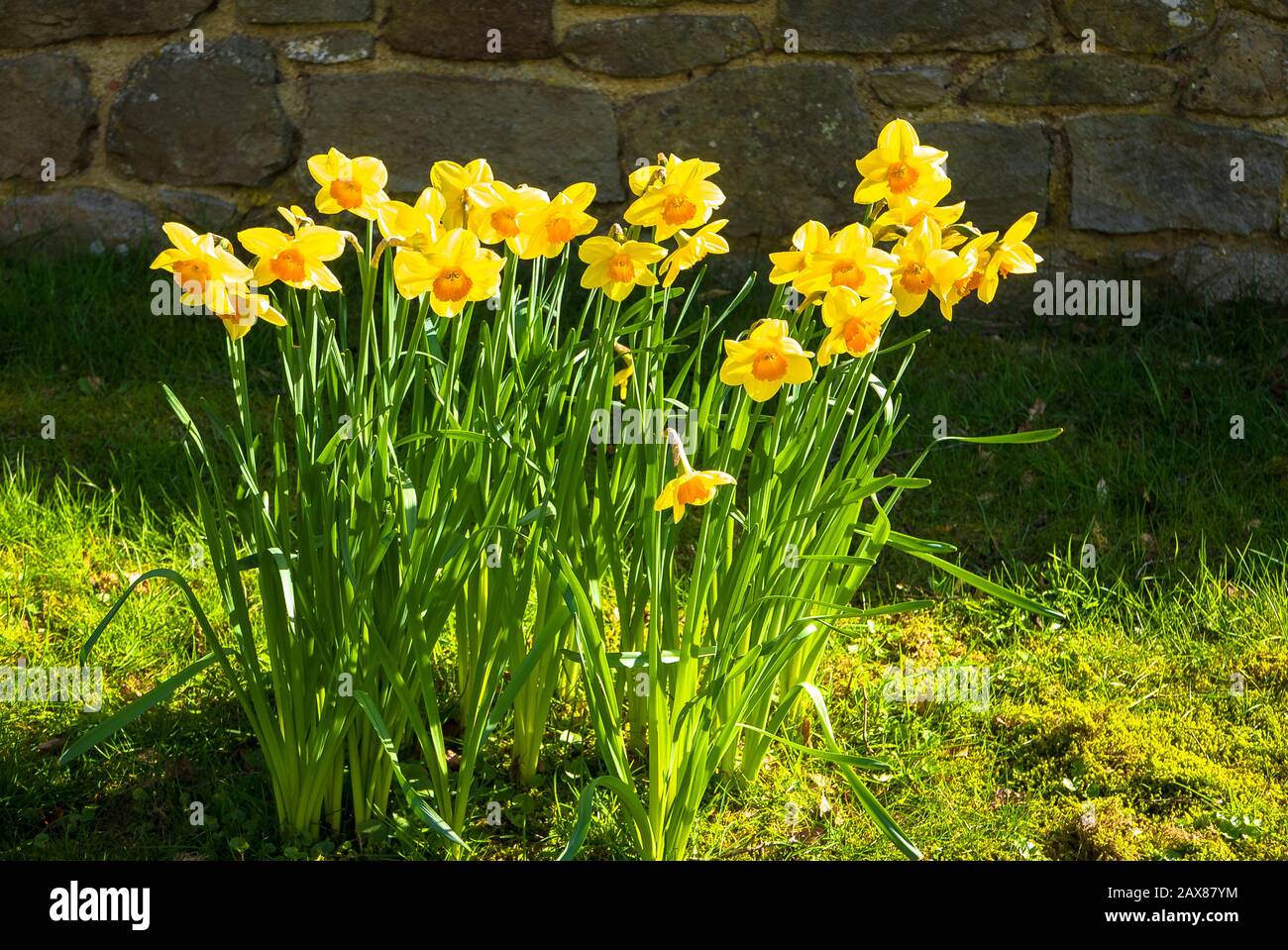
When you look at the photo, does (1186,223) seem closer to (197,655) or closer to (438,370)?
(438,370)

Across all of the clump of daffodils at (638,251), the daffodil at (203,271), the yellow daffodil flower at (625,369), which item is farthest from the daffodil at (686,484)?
the daffodil at (203,271)

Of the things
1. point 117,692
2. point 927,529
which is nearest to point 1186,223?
point 927,529

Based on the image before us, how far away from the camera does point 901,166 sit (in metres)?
1.94

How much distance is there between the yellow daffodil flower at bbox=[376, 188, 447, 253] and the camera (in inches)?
70.5

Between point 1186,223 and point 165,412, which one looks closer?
point 165,412

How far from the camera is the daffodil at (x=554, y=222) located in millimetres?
1830

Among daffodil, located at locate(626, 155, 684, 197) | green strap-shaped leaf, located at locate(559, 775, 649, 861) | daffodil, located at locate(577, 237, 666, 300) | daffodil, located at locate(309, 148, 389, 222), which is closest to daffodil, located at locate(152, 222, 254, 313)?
daffodil, located at locate(309, 148, 389, 222)

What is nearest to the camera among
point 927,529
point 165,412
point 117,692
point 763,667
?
point 763,667

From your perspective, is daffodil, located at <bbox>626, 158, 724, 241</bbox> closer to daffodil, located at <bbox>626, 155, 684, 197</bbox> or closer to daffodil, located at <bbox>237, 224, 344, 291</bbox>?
daffodil, located at <bbox>626, 155, 684, 197</bbox>

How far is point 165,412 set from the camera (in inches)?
137

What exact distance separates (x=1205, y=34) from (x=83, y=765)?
363 cm

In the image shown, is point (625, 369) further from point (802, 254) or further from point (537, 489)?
point (802, 254)

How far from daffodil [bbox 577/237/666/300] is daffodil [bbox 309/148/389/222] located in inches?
12.0

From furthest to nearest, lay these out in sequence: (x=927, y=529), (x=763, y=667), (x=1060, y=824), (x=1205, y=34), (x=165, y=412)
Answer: (x=1205, y=34) → (x=165, y=412) → (x=927, y=529) → (x=1060, y=824) → (x=763, y=667)
